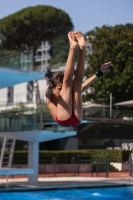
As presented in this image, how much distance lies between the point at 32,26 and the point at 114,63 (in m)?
17.6

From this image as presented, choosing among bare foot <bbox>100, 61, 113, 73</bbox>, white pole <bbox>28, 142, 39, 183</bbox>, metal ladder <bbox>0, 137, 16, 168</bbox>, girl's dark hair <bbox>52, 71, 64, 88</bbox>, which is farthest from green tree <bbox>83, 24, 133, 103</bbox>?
girl's dark hair <bbox>52, 71, 64, 88</bbox>

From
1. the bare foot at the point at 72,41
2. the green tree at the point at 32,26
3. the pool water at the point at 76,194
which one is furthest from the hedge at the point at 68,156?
the green tree at the point at 32,26

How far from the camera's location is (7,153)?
24.4 meters

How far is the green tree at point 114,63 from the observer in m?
40.2

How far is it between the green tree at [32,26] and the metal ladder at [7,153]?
2992 cm

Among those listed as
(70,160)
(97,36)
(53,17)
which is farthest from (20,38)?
(70,160)

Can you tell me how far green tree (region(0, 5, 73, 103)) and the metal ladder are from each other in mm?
29921

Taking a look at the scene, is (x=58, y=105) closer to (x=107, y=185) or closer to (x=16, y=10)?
(x=107, y=185)

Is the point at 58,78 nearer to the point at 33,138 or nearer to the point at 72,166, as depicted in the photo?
the point at 33,138

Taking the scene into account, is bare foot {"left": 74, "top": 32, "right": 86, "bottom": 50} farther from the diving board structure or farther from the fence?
the fence

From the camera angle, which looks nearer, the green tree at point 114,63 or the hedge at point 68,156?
the hedge at point 68,156

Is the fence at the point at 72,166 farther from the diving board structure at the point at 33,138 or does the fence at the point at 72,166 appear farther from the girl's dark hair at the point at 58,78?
the girl's dark hair at the point at 58,78

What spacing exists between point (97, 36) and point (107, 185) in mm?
23061

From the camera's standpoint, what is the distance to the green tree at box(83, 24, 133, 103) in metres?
40.2
